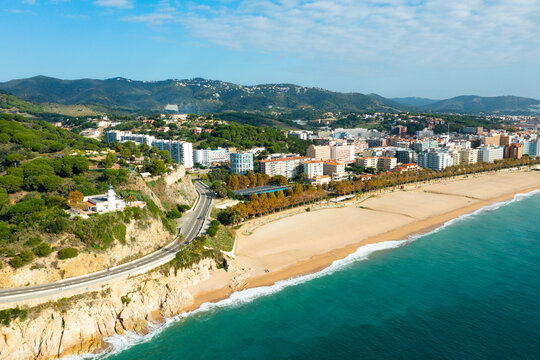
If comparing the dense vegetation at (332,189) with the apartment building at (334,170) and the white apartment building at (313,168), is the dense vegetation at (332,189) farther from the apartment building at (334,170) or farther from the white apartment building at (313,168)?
the white apartment building at (313,168)

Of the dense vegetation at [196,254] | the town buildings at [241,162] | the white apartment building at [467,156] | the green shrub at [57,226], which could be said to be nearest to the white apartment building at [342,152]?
the white apartment building at [467,156]

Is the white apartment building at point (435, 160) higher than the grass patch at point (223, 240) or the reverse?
higher

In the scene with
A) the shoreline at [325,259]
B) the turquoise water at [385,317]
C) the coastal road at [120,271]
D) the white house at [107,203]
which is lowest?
the turquoise water at [385,317]

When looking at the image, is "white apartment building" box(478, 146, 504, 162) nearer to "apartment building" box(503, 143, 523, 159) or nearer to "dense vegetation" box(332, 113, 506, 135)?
"apartment building" box(503, 143, 523, 159)

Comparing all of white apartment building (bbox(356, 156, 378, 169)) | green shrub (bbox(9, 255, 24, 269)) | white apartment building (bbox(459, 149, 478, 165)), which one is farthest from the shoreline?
white apartment building (bbox(459, 149, 478, 165))

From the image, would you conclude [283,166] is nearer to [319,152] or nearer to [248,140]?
[319,152]

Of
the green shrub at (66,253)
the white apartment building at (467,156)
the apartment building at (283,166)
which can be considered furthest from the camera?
the white apartment building at (467,156)
